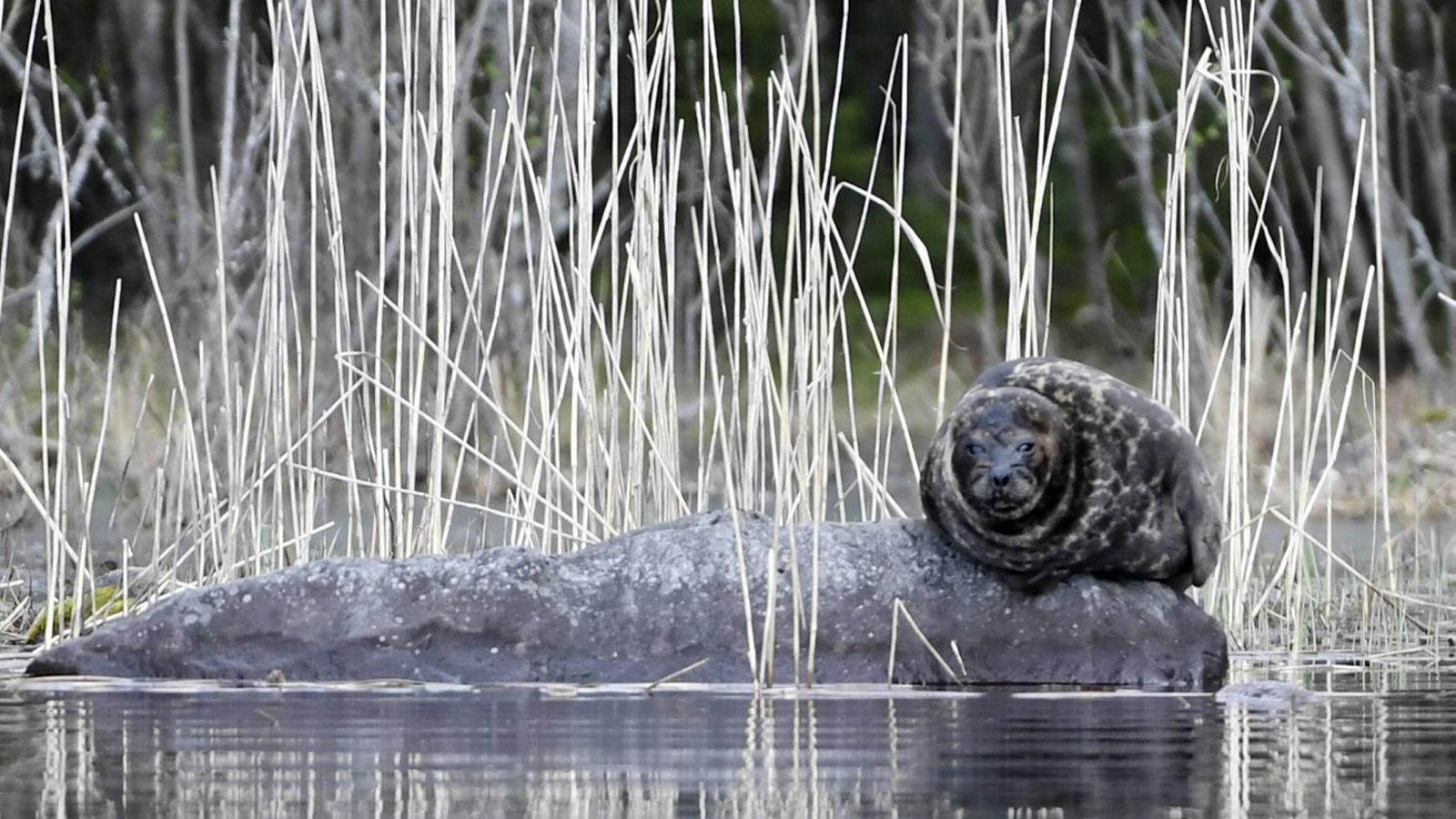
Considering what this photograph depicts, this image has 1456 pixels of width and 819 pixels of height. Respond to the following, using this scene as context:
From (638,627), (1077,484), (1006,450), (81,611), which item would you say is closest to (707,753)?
(638,627)

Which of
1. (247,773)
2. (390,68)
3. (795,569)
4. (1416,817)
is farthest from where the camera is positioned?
(390,68)

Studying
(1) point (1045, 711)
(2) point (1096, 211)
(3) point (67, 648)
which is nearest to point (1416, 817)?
(1) point (1045, 711)

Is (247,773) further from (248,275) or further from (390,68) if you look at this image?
(248,275)

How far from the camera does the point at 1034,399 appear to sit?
5.17m

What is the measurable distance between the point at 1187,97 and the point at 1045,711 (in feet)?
6.65

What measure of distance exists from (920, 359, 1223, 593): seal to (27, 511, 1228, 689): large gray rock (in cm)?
8

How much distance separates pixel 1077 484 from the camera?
204 inches

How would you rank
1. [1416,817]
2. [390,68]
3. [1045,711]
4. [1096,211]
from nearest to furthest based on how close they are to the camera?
1. [1416,817]
2. [1045,711]
3. [390,68]
4. [1096,211]

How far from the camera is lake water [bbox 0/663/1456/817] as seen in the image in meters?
3.24

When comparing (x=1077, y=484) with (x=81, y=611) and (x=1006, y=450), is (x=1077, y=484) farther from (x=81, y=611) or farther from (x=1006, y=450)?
(x=81, y=611)

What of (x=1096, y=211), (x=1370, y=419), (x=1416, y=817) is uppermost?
(x=1096, y=211)

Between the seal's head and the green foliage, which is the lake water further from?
the green foliage

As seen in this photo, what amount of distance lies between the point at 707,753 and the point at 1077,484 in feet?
5.27

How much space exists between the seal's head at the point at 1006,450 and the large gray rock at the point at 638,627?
225 millimetres
